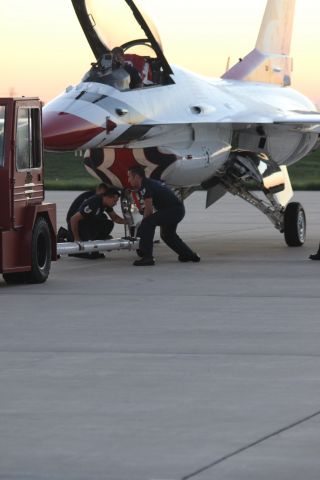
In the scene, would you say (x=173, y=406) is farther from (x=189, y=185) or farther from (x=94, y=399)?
(x=189, y=185)

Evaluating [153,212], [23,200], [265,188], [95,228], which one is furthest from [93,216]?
[265,188]

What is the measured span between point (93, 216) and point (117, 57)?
7.71ft

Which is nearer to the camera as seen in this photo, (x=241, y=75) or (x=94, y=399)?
(x=94, y=399)

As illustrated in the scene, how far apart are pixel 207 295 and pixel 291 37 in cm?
1174

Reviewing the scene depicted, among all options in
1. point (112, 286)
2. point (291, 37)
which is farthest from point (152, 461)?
point (291, 37)

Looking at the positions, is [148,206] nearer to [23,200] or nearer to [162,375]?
[23,200]

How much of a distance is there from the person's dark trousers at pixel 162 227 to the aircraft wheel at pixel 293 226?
3.98m

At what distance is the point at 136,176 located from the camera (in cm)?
1988

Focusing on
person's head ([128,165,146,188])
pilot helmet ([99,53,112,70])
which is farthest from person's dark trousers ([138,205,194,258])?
pilot helmet ([99,53,112,70])

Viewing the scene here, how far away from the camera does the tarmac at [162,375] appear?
744cm

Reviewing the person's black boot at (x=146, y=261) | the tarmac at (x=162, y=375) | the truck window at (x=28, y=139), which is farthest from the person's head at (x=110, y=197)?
the truck window at (x=28, y=139)

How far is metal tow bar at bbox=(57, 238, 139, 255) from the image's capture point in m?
19.3

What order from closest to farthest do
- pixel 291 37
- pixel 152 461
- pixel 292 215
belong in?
pixel 152 461 → pixel 292 215 → pixel 291 37

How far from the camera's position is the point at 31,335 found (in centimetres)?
1245
